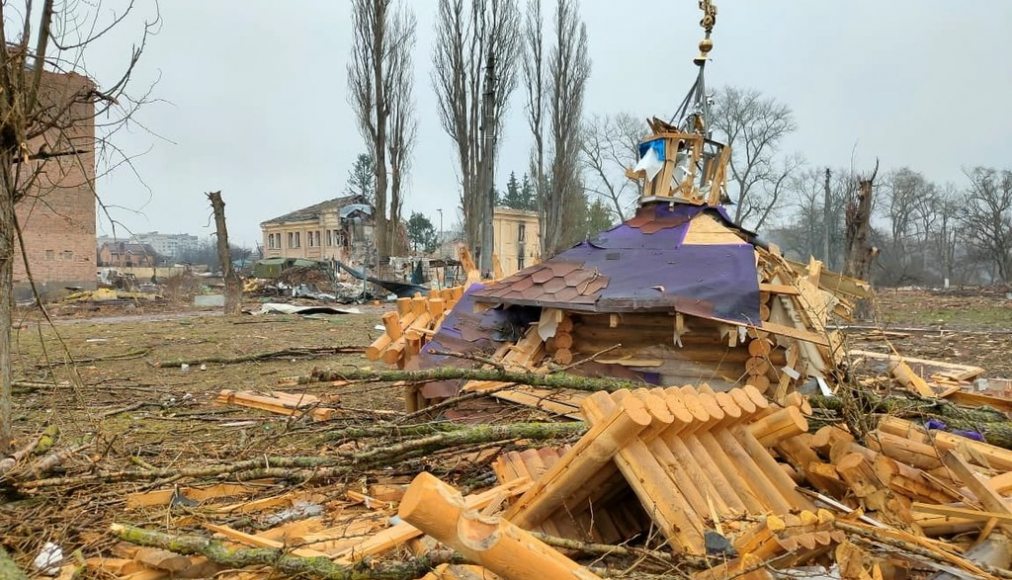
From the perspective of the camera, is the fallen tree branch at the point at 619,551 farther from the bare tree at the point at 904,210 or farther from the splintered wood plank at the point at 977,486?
the bare tree at the point at 904,210

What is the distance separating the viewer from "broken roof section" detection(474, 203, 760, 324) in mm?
5223

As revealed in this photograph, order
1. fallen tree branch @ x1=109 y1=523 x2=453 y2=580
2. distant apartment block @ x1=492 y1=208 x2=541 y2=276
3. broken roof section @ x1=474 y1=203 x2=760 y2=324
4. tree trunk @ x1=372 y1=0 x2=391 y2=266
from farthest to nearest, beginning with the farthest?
distant apartment block @ x1=492 y1=208 x2=541 y2=276 < tree trunk @ x1=372 y1=0 x2=391 y2=266 < broken roof section @ x1=474 y1=203 x2=760 y2=324 < fallen tree branch @ x1=109 y1=523 x2=453 y2=580

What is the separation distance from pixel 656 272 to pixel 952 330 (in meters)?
11.9

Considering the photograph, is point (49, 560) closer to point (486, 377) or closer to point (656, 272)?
point (486, 377)

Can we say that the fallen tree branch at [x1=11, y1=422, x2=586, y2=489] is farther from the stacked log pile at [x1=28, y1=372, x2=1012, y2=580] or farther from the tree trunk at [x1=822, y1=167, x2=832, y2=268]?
the tree trunk at [x1=822, y1=167, x2=832, y2=268]

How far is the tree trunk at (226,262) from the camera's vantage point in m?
18.2

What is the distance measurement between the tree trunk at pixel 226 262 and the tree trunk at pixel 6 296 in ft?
49.6

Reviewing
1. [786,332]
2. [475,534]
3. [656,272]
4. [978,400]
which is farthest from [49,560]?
[978,400]

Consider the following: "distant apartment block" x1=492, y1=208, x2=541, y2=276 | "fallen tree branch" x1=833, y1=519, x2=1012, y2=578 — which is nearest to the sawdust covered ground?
"fallen tree branch" x1=833, y1=519, x2=1012, y2=578

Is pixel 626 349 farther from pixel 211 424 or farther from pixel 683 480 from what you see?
pixel 211 424

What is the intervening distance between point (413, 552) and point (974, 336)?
13897 mm

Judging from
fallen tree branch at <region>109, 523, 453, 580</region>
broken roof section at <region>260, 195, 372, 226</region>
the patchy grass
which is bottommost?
the patchy grass

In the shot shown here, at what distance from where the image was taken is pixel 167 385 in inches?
320

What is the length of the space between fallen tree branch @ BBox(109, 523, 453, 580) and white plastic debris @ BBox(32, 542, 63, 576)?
0.31 m
